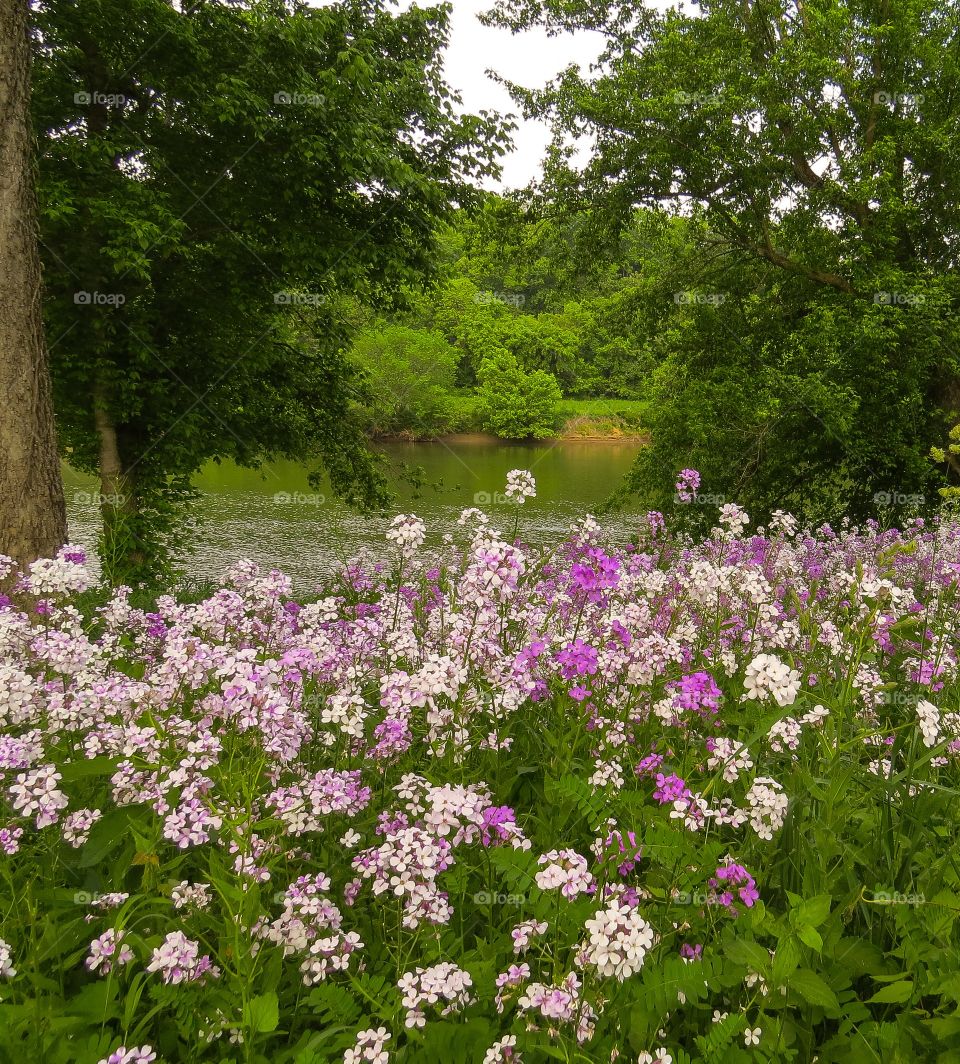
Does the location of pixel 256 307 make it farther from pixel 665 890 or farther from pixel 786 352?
pixel 665 890

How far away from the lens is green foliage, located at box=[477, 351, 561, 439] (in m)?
52.6

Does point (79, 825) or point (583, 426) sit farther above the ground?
point (583, 426)

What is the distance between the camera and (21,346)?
5770mm

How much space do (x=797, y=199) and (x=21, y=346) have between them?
521 inches

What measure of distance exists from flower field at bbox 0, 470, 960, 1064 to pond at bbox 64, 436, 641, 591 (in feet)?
13.3

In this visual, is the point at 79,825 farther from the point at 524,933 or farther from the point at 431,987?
the point at 524,933

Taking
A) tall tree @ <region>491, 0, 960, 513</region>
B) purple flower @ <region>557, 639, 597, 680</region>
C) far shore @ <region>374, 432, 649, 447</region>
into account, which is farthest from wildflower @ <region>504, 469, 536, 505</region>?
far shore @ <region>374, 432, 649, 447</region>

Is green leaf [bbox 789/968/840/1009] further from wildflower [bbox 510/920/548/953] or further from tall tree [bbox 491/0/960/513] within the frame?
tall tree [bbox 491/0/960/513]

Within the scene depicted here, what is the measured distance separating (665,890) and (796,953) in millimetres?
362

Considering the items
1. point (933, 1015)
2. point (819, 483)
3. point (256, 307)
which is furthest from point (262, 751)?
point (819, 483)

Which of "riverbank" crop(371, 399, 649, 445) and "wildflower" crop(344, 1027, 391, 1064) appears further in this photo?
"riverbank" crop(371, 399, 649, 445)

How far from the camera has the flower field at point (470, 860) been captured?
5.66 ft

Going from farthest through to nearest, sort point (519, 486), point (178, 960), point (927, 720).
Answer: point (519, 486), point (927, 720), point (178, 960)

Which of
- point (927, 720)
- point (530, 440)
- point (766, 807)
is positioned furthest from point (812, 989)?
point (530, 440)
